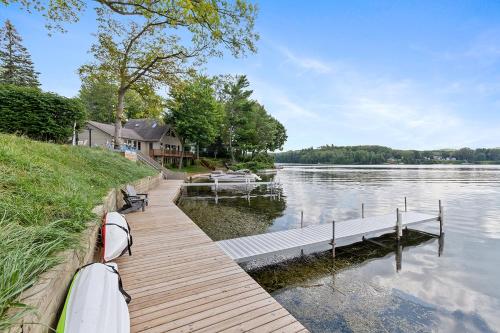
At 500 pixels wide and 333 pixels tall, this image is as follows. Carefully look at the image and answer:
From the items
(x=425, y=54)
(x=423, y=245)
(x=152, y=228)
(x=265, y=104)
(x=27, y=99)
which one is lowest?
(x=423, y=245)

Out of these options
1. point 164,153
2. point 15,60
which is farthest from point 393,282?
point 15,60

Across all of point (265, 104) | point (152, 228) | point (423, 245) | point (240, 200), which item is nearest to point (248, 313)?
point (152, 228)

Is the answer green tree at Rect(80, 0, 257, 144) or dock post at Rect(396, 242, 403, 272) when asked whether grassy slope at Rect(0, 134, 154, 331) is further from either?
green tree at Rect(80, 0, 257, 144)

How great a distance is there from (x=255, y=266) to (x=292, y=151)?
478 ft

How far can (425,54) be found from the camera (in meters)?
23.1

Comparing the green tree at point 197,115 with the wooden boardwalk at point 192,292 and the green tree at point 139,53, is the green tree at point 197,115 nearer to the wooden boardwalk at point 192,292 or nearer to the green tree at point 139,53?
the green tree at point 139,53

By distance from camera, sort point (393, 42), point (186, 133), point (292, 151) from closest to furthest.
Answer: point (393, 42) < point (186, 133) < point (292, 151)

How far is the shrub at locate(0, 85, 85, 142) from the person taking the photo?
1469 centimetres

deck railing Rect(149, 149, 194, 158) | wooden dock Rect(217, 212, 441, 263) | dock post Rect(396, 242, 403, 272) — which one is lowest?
dock post Rect(396, 242, 403, 272)

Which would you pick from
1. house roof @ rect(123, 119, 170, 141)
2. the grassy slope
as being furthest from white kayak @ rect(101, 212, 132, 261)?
house roof @ rect(123, 119, 170, 141)

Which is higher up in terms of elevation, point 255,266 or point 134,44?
Answer: point 134,44

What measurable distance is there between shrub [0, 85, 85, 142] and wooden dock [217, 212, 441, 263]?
51.8ft

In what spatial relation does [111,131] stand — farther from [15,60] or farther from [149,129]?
[15,60]

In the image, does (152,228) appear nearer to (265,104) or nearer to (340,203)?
(340,203)
